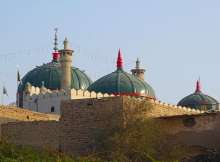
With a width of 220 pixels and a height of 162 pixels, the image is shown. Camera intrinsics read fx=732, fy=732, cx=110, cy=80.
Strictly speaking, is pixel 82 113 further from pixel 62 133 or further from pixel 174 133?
pixel 174 133

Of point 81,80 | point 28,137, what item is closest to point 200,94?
point 81,80

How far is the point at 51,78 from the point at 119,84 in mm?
6909

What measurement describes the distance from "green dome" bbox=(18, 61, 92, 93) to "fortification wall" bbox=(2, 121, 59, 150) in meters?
15.5

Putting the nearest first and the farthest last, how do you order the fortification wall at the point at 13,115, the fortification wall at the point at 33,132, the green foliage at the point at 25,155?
the green foliage at the point at 25,155 < the fortification wall at the point at 33,132 < the fortification wall at the point at 13,115

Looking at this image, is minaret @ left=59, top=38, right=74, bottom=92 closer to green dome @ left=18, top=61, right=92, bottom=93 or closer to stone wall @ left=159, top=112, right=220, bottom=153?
green dome @ left=18, top=61, right=92, bottom=93

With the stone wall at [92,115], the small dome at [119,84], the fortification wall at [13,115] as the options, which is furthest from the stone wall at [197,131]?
the small dome at [119,84]

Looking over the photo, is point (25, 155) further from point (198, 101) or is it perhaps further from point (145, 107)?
point (198, 101)

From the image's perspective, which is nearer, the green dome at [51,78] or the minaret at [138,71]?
the green dome at [51,78]

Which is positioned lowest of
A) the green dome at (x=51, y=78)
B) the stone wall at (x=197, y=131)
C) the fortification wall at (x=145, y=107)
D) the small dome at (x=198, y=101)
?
the stone wall at (x=197, y=131)

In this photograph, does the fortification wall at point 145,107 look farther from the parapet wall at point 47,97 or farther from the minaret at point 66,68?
the minaret at point 66,68

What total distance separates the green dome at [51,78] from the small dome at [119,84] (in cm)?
414

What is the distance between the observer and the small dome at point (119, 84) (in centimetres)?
3894

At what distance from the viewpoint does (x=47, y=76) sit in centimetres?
4472

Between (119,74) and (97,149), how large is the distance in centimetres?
1541
